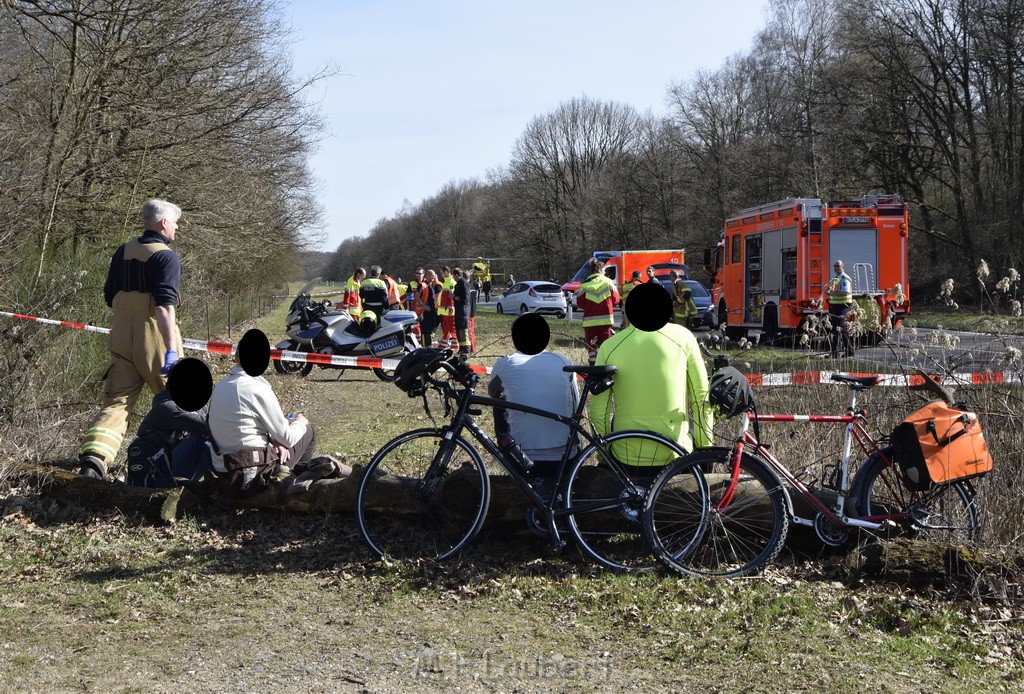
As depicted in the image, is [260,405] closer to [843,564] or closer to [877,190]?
[843,564]

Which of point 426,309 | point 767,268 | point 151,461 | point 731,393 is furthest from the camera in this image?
point 426,309

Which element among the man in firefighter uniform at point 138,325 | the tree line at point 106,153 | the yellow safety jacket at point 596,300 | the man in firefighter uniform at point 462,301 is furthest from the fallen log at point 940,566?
the man in firefighter uniform at point 462,301

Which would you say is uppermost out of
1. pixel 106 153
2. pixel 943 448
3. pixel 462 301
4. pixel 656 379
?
pixel 106 153

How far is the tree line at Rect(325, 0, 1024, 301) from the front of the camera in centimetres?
3338

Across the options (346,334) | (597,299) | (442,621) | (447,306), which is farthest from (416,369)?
(447,306)

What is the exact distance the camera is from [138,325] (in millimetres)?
7125

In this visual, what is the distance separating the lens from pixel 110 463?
7.21 metres

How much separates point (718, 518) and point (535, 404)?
1.21m

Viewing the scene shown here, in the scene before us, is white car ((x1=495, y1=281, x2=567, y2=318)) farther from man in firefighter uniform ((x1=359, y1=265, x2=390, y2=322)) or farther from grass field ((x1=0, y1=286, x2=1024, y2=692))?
grass field ((x1=0, y1=286, x2=1024, y2=692))

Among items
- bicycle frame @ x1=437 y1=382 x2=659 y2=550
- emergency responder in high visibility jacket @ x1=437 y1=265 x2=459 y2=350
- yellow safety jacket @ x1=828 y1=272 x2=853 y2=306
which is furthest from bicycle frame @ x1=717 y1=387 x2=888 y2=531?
emergency responder in high visibility jacket @ x1=437 y1=265 x2=459 y2=350

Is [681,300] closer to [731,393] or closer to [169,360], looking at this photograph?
[169,360]

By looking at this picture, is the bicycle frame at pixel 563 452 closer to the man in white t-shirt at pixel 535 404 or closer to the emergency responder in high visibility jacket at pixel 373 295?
the man in white t-shirt at pixel 535 404

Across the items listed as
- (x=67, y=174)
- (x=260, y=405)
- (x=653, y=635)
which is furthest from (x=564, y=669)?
(x=67, y=174)

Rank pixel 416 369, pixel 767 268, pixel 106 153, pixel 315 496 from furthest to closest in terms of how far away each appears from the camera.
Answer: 1. pixel 767 268
2. pixel 106 153
3. pixel 315 496
4. pixel 416 369
